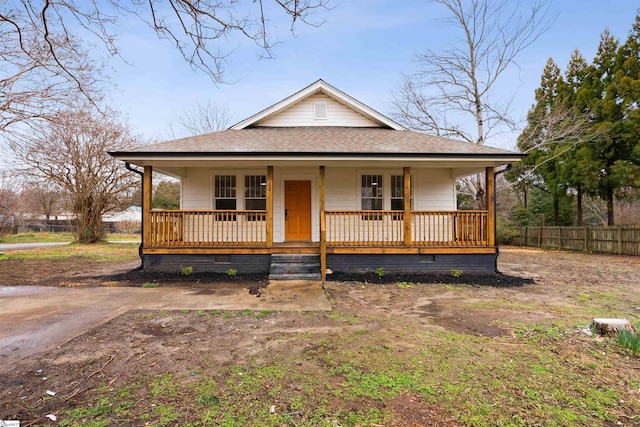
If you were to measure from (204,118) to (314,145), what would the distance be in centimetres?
2289

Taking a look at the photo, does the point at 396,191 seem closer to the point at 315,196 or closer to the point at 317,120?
the point at 315,196

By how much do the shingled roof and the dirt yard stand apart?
13.9 feet

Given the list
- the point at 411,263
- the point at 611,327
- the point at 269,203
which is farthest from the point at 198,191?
the point at 611,327

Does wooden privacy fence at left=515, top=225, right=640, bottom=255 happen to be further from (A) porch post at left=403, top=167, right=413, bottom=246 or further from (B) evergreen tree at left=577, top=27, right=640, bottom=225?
(A) porch post at left=403, top=167, right=413, bottom=246

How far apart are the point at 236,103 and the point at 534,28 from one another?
21796 mm

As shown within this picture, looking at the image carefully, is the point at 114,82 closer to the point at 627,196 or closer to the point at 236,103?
the point at 236,103

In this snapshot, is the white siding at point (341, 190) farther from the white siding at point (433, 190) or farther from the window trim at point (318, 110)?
the window trim at point (318, 110)

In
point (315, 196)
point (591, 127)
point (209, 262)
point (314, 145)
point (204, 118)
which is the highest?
point (204, 118)

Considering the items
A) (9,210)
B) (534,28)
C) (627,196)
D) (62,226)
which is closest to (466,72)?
(534,28)

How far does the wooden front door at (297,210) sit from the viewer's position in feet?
34.6

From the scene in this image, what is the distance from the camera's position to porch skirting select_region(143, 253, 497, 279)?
8.80m

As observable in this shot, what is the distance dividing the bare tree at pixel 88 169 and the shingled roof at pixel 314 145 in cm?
1093

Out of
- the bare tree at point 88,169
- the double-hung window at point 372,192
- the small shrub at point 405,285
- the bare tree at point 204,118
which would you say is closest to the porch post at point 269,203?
the double-hung window at point 372,192

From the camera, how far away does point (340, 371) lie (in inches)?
127
